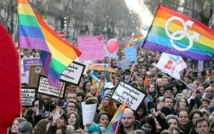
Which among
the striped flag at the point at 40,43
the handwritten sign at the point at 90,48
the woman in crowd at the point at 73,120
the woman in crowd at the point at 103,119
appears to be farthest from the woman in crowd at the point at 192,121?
the handwritten sign at the point at 90,48

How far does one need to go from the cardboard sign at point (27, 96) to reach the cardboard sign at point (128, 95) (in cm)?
174

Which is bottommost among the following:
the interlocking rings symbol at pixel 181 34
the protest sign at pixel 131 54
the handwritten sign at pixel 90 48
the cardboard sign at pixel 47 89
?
the cardboard sign at pixel 47 89

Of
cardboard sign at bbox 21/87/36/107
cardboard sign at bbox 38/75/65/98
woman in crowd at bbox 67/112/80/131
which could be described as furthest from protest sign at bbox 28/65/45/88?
woman in crowd at bbox 67/112/80/131

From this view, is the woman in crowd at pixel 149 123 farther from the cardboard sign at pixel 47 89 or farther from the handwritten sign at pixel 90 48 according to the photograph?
the handwritten sign at pixel 90 48

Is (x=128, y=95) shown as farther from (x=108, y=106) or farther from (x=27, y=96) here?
(x=27, y=96)

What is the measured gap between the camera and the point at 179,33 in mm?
12430

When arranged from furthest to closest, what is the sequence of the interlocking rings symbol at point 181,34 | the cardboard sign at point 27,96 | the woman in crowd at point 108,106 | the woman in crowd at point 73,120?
the interlocking rings symbol at point 181,34 < the cardboard sign at point 27,96 < the woman in crowd at point 108,106 < the woman in crowd at point 73,120

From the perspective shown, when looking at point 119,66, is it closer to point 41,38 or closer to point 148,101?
point 148,101

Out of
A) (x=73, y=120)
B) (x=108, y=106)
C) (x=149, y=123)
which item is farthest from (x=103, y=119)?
(x=108, y=106)

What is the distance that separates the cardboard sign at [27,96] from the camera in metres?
11.5

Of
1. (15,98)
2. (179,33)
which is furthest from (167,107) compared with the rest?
(15,98)

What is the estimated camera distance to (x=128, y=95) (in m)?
10.5

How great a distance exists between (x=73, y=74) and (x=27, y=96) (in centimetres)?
93

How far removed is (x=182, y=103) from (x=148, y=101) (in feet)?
2.78
